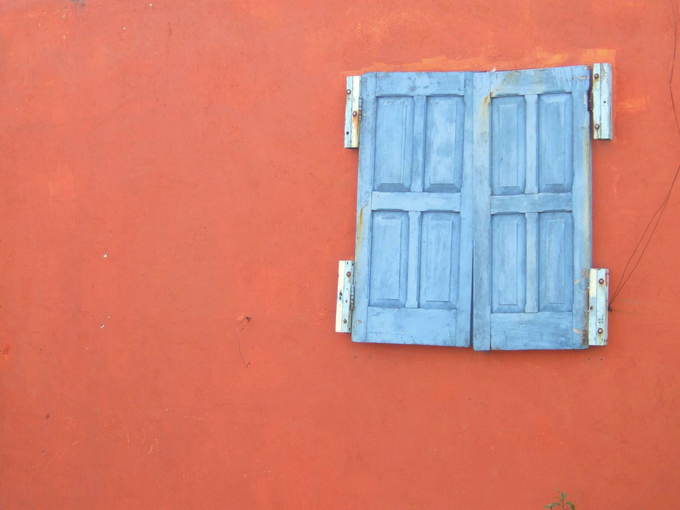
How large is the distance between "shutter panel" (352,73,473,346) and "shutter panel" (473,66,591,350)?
91 millimetres

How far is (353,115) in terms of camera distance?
4.15 meters

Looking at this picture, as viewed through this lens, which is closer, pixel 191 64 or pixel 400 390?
pixel 400 390

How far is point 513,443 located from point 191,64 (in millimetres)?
2769

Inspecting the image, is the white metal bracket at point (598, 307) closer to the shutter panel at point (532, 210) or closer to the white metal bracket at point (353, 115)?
the shutter panel at point (532, 210)

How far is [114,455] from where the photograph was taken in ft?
14.8

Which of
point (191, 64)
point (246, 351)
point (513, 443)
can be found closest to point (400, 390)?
point (513, 443)

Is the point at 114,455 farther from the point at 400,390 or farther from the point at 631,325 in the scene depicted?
the point at 631,325

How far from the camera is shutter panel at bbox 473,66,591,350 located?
3775mm

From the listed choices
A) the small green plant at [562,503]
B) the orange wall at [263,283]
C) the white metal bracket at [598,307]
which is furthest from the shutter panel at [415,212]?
the small green plant at [562,503]

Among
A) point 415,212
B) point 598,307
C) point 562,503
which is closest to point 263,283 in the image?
point 415,212

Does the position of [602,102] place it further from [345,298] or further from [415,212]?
[345,298]

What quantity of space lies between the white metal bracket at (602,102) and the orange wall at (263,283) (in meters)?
0.07

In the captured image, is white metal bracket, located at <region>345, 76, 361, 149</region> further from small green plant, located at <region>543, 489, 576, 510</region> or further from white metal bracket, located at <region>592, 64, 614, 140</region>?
small green plant, located at <region>543, 489, 576, 510</region>

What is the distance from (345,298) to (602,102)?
1613mm
